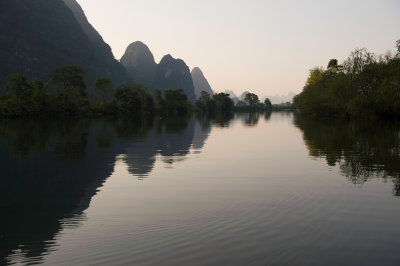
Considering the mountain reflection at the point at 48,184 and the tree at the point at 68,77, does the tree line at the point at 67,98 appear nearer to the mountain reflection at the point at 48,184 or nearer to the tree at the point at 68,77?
the tree at the point at 68,77

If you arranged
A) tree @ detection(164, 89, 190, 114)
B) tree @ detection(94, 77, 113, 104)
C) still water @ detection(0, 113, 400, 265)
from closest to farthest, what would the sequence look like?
still water @ detection(0, 113, 400, 265) → tree @ detection(94, 77, 113, 104) → tree @ detection(164, 89, 190, 114)

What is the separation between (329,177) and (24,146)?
85.3 feet

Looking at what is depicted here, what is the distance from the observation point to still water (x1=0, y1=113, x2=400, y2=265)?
→ 26.6 feet

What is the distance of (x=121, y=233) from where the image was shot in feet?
31.1

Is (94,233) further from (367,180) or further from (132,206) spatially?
(367,180)

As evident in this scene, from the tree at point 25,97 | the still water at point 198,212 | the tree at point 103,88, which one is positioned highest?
the tree at point 103,88

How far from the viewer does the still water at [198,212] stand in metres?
8.12

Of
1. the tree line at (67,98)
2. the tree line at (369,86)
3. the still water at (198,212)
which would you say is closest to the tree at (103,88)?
the tree line at (67,98)

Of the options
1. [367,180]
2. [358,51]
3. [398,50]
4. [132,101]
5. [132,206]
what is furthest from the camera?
[132,101]

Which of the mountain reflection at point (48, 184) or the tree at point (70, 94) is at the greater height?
the tree at point (70, 94)

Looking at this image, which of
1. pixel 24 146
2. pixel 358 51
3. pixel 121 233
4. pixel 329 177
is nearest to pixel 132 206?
pixel 121 233

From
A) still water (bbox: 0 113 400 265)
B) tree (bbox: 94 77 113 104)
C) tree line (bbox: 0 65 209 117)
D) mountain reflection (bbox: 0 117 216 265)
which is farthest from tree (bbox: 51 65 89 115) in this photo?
still water (bbox: 0 113 400 265)

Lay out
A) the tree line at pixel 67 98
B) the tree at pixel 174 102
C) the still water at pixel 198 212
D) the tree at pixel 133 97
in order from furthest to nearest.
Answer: the tree at pixel 174 102
the tree at pixel 133 97
the tree line at pixel 67 98
the still water at pixel 198 212

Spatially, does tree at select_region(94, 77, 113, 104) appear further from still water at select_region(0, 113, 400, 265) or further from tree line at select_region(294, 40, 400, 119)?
still water at select_region(0, 113, 400, 265)
